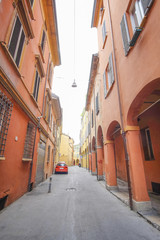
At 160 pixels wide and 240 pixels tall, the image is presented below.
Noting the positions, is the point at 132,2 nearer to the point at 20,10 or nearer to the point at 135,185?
the point at 20,10

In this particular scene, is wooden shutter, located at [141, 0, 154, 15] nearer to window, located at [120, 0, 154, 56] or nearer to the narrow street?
window, located at [120, 0, 154, 56]

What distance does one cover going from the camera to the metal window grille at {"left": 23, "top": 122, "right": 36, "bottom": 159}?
5.94 metres

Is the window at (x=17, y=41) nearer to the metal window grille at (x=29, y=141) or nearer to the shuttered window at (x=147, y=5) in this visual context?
the metal window grille at (x=29, y=141)

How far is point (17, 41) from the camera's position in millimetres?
4637

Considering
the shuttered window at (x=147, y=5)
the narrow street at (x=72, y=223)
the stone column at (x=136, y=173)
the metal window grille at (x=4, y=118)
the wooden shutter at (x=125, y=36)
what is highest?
the wooden shutter at (x=125, y=36)

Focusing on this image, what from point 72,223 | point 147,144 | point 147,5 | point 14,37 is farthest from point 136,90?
point 14,37

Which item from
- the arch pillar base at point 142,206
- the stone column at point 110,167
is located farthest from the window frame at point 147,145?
the arch pillar base at point 142,206

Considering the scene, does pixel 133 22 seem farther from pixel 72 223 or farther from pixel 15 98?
pixel 72 223

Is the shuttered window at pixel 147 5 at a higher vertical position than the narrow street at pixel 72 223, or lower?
higher

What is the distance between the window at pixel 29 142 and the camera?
5.93 metres

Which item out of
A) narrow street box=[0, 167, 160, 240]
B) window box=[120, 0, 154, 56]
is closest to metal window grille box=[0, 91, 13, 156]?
narrow street box=[0, 167, 160, 240]

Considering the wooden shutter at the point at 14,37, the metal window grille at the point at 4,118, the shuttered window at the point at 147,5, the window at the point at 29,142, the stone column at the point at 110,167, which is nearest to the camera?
the shuttered window at the point at 147,5

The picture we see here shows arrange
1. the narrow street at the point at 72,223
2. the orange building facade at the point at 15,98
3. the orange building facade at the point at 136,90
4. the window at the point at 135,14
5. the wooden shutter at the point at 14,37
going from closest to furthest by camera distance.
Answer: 1. the narrow street at the point at 72,223
2. the orange building facade at the point at 136,90
3. the orange building facade at the point at 15,98
4. the window at the point at 135,14
5. the wooden shutter at the point at 14,37

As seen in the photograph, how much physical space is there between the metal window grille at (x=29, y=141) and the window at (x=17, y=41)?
122 inches
